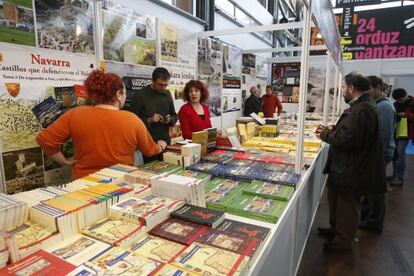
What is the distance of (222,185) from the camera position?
1685 millimetres

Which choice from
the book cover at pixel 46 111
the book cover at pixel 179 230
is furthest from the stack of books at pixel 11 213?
the book cover at pixel 46 111

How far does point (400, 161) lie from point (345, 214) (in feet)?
9.89

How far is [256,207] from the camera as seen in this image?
1378 millimetres

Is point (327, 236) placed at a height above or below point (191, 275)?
below

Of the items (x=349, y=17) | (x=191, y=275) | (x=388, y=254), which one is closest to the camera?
(x=191, y=275)

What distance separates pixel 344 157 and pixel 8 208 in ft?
Answer: 7.74

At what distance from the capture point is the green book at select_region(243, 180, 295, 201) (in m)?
1.51

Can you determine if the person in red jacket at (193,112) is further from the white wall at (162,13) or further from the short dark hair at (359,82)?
the short dark hair at (359,82)

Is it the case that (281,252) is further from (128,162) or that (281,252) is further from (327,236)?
(327,236)

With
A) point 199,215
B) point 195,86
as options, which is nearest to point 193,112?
point 195,86

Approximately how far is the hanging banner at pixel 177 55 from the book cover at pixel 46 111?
174 centimetres

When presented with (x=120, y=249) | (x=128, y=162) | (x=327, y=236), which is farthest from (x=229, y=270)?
(x=327, y=236)

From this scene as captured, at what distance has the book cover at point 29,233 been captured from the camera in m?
0.92

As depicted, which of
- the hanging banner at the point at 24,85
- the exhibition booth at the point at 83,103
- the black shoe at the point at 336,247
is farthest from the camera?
the black shoe at the point at 336,247
